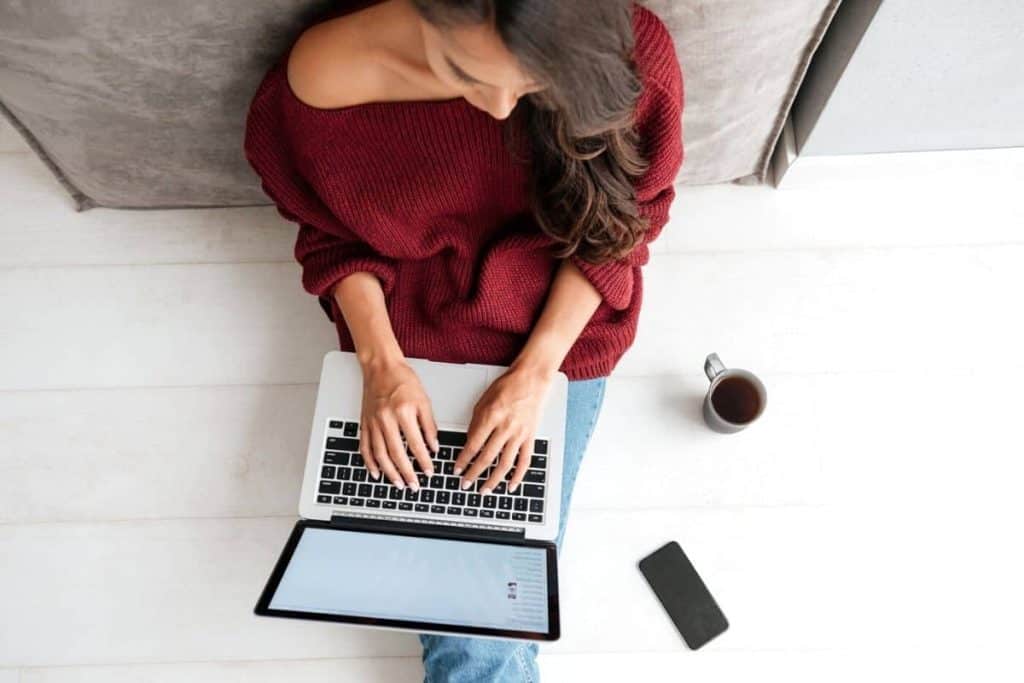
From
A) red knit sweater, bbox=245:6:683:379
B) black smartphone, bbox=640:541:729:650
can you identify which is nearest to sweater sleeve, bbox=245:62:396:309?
red knit sweater, bbox=245:6:683:379

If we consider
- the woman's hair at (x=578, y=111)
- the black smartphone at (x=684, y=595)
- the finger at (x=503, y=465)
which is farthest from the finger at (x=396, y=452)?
the black smartphone at (x=684, y=595)

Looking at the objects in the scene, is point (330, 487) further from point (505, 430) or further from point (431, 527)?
point (505, 430)

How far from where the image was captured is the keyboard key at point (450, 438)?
3.63ft

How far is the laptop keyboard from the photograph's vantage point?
3.53 feet

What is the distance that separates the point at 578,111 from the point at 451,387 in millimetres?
510

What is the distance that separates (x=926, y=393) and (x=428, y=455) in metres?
0.94

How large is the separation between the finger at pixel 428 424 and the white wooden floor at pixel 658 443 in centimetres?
37

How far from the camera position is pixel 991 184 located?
1497 mm

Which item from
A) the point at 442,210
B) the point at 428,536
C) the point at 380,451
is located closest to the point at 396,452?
the point at 380,451

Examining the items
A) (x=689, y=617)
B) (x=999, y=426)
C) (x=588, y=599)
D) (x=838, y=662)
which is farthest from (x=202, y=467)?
(x=999, y=426)

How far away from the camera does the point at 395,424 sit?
1.05m

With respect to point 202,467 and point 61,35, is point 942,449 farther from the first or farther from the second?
point 61,35

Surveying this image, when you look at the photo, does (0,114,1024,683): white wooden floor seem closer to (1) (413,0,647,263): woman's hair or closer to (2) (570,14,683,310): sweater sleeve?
(2) (570,14,683,310): sweater sleeve

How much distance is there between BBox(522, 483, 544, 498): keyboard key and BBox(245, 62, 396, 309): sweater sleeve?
36cm
